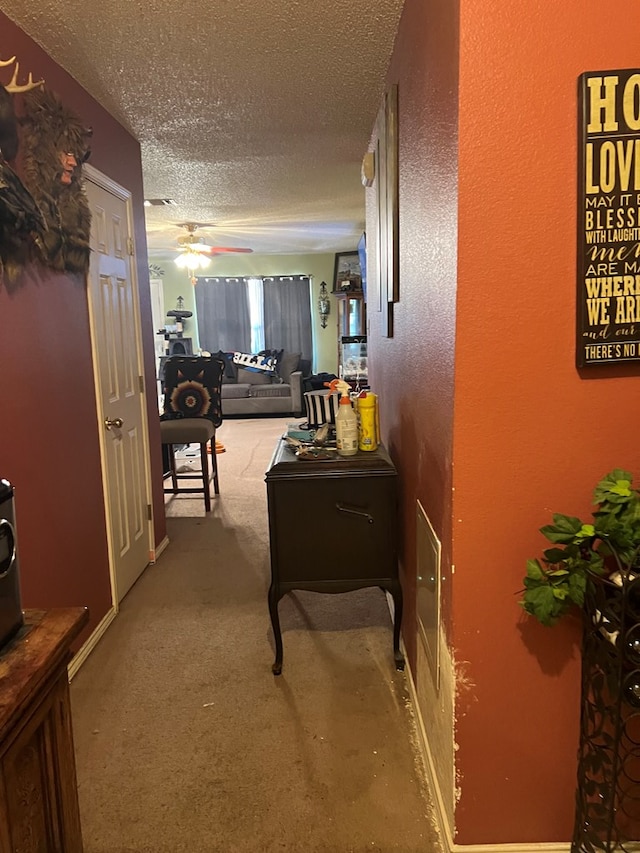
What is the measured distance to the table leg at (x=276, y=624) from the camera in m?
2.29

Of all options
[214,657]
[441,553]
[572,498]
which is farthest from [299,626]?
[572,498]

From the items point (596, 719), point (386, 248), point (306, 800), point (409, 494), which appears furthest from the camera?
point (386, 248)

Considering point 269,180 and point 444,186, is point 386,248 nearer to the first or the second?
point 444,186

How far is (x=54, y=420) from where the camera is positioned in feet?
7.57

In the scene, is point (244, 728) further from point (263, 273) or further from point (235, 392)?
point (263, 273)

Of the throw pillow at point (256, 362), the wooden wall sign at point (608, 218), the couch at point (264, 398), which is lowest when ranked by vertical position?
the couch at point (264, 398)

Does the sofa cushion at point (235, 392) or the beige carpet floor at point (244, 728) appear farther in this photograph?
the sofa cushion at point (235, 392)

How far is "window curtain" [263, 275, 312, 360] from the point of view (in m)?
9.32

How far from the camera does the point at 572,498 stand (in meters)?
1.38

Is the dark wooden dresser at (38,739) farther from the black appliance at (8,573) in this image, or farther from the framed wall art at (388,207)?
the framed wall art at (388,207)

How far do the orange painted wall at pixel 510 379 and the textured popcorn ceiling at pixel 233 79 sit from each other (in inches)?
26.5

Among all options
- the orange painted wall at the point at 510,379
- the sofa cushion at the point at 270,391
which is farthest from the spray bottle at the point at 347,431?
the sofa cushion at the point at 270,391

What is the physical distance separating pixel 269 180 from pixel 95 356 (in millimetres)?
2177

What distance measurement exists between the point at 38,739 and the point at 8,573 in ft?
0.93
